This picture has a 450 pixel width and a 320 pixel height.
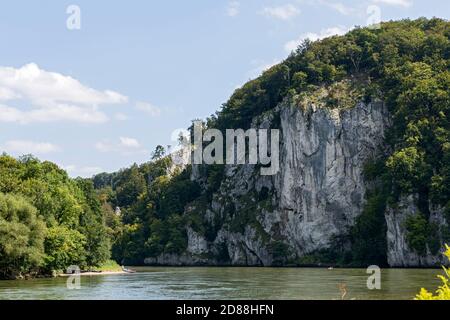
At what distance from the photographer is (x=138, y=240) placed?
157 metres

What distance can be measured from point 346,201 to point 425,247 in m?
25.4

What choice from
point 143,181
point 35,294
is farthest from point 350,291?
point 143,181

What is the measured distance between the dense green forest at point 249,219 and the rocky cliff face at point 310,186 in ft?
9.53

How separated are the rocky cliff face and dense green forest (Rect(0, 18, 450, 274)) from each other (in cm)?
291

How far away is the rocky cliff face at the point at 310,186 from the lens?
12469 cm

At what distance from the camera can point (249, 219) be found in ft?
462

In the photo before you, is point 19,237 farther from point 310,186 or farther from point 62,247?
point 310,186

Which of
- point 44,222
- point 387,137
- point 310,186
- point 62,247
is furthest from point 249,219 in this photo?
point 44,222

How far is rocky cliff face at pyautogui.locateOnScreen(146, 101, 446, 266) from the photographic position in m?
125

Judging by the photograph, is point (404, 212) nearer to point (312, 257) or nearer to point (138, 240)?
point (312, 257)

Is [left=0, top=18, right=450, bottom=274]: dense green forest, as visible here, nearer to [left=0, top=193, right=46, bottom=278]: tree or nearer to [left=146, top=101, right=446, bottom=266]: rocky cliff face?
[left=0, top=193, right=46, bottom=278]: tree

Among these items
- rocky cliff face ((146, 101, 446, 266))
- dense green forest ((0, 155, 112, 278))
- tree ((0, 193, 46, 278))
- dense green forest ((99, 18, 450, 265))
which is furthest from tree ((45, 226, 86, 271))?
rocky cliff face ((146, 101, 446, 266))

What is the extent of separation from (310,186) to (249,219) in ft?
62.6

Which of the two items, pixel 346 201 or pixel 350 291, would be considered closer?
pixel 350 291
